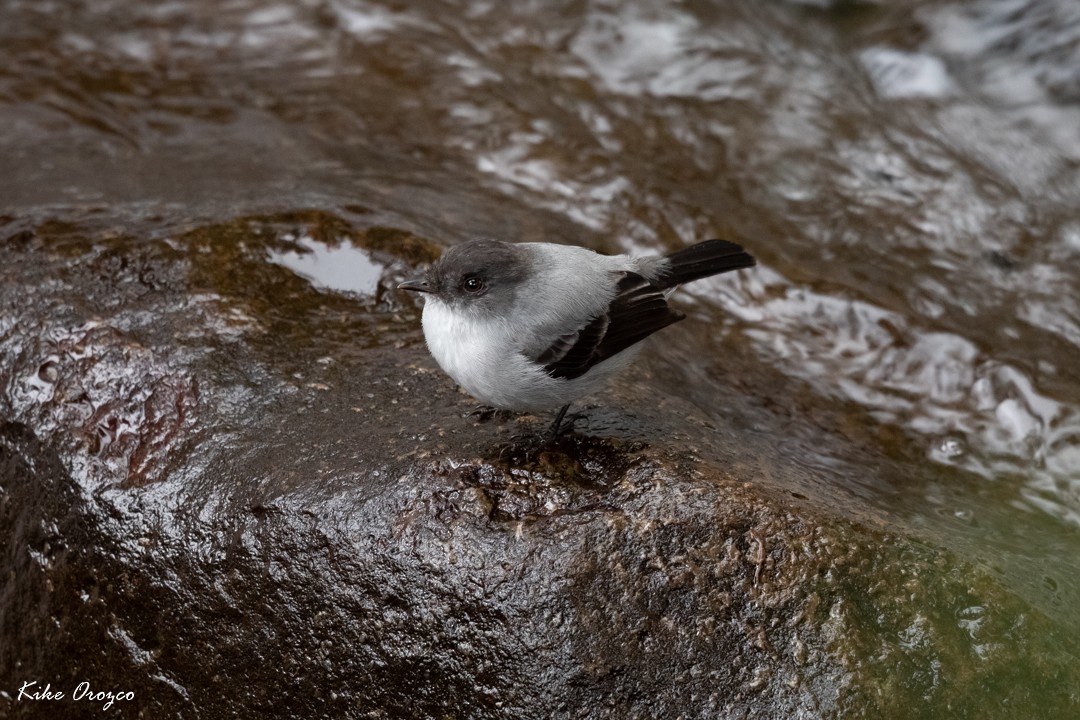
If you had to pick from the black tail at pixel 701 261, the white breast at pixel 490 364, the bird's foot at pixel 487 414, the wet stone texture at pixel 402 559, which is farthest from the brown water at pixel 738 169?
the white breast at pixel 490 364

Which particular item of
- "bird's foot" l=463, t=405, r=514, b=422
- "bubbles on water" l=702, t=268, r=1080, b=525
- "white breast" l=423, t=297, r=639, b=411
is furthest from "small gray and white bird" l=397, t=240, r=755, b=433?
"bubbles on water" l=702, t=268, r=1080, b=525

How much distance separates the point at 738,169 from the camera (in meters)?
7.86

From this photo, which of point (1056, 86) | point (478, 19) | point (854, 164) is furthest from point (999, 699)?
point (478, 19)

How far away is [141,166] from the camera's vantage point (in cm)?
697

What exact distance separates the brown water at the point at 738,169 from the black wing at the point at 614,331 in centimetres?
109

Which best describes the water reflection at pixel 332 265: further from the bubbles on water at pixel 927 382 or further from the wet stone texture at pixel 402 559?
the bubbles on water at pixel 927 382

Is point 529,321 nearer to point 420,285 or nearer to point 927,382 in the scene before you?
point 420,285

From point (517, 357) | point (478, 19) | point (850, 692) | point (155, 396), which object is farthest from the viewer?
point (478, 19)

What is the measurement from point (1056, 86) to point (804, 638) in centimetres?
726

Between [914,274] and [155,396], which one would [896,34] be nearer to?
[914,274]

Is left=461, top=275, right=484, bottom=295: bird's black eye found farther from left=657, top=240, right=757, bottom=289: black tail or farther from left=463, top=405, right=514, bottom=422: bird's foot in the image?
left=657, top=240, right=757, bottom=289: black tail

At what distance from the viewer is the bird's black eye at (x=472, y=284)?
4.34m

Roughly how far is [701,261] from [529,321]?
1.09m

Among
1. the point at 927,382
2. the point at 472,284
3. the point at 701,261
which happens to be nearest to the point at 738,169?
the point at 927,382
